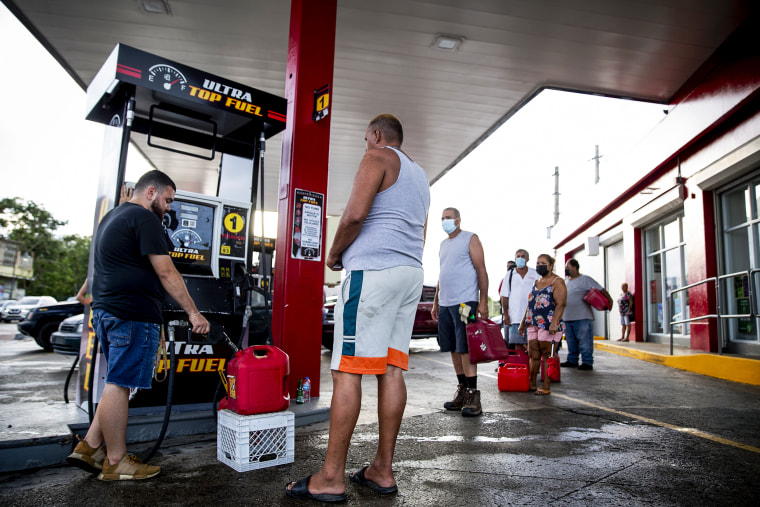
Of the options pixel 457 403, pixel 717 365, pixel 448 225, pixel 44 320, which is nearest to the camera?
pixel 457 403

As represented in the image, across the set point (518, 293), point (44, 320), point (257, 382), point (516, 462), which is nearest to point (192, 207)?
point (257, 382)

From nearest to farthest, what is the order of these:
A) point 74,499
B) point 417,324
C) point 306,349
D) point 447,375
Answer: point 74,499, point 306,349, point 447,375, point 417,324

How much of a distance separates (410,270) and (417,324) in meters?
9.30

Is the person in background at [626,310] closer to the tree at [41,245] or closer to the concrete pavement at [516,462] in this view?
the concrete pavement at [516,462]

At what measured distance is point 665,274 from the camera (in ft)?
43.2

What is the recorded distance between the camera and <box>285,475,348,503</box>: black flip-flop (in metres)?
2.41

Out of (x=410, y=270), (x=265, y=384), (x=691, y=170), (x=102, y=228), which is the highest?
(x=691, y=170)

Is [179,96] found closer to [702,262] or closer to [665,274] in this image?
[702,262]

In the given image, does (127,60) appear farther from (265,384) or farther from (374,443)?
(374,443)

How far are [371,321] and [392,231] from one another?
50 centimetres

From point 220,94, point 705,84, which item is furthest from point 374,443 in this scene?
point 705,84

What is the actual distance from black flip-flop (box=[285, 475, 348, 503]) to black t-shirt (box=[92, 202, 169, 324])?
52.7 inches

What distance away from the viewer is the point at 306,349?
501 cm

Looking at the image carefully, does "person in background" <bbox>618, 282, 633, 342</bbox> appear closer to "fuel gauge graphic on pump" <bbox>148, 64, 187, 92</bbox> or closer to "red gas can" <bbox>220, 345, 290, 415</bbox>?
"red gas can" <bbox>220, 345, 290, 415</bbox>
